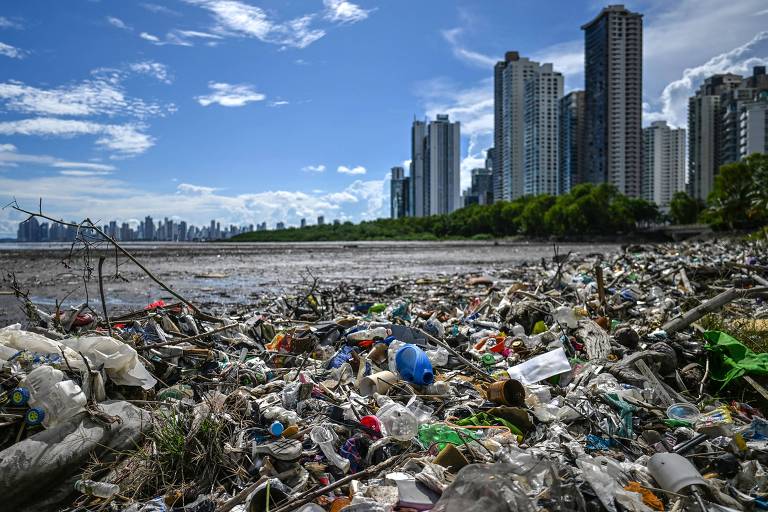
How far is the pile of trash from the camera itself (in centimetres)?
291

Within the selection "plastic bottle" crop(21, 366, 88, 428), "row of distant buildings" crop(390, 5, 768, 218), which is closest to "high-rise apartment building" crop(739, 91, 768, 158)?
"row of distant buildings" crop(390, 5, 768, 218)

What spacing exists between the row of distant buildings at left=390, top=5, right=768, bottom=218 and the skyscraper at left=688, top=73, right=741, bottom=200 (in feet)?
0.70

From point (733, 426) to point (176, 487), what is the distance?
3.79 meters

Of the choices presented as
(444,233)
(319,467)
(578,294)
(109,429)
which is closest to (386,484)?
(319,467)

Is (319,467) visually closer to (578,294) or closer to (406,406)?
(406,406)

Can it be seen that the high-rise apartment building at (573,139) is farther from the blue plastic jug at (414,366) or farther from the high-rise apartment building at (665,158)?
the blue plastic jug at (414,366)

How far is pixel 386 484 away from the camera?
2977 mm

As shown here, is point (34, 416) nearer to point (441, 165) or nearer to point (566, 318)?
point (566, 318)

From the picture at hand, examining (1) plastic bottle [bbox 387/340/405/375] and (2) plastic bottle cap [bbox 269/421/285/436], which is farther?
(1) plastic bottle [bbox 387/340/405/375]

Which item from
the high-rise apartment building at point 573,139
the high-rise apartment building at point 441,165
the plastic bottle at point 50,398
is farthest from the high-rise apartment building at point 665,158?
the plastic bottle at point 50,398

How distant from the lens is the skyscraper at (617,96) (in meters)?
108

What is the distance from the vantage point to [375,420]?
362 cm

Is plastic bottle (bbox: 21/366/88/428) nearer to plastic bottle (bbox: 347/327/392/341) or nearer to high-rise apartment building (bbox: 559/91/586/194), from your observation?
plastic bottle (bbox: 347/327/392/341)

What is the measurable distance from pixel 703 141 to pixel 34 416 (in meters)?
128
